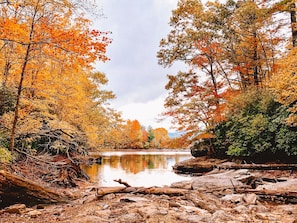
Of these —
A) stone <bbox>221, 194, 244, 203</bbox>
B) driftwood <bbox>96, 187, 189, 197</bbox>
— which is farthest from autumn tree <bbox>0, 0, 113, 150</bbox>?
stone <bbox>221, 194, 244, 203</bbox>

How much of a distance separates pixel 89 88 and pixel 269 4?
16.0 meters

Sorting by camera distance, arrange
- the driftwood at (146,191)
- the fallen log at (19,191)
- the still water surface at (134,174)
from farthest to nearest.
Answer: the still water surface at (134,174)
the driftwood at (146,191)
the fallen log at (19,191)

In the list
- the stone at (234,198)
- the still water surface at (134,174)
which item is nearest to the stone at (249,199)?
the stone at (234,198)

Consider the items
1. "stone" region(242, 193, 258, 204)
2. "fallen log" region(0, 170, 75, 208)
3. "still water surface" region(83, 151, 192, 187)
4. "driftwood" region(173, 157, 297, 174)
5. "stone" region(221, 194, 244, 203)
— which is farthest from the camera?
"still water surface" region(83, 151, 192, 187)

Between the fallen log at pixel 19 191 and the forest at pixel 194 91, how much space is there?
1.00m

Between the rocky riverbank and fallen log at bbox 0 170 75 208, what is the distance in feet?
1.41

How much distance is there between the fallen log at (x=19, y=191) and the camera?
6.23 m

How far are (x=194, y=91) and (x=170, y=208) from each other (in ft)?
46.7

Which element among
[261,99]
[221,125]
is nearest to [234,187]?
[261,99]

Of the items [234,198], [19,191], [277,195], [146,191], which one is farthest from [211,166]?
[19,191]

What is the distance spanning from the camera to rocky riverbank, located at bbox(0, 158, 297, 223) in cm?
507

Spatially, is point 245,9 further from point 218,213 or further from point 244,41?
point 218,213

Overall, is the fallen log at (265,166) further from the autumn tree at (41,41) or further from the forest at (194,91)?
the autumn tree at (41,41)

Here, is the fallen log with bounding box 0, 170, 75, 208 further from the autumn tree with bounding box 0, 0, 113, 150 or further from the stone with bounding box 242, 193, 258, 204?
the stone with bounding box 242, 193, 258, 204
